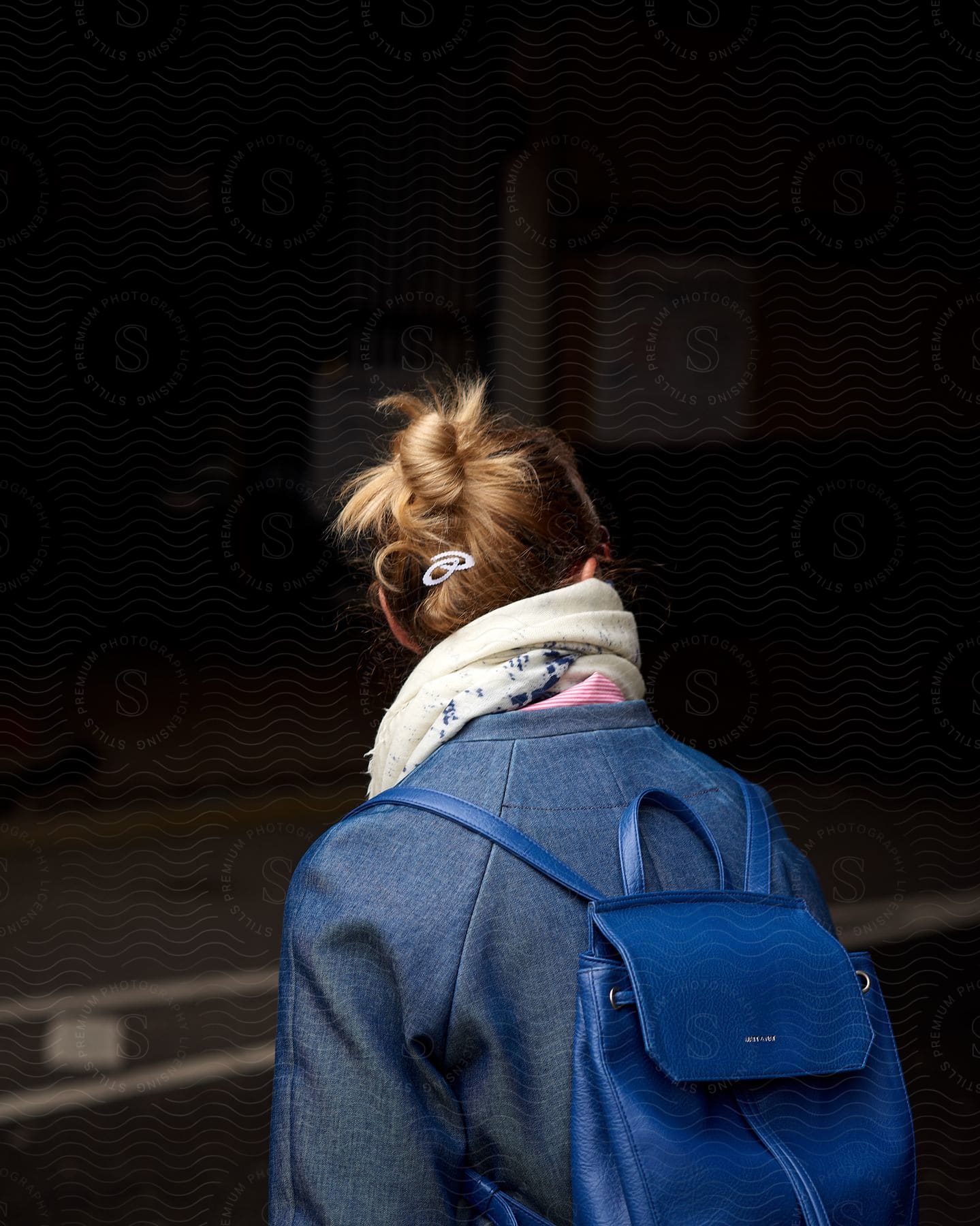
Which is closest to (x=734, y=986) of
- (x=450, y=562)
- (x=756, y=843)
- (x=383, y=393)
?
(x=756, y=843)

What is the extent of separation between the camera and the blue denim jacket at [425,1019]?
1127 millimetres

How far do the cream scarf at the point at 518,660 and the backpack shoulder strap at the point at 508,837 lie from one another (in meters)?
0.13

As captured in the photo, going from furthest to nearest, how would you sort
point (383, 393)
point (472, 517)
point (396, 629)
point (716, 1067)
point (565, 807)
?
point (383, 393)
point (396, 629)
point (472, 517)
point (565, 807)
point (716, 1067)

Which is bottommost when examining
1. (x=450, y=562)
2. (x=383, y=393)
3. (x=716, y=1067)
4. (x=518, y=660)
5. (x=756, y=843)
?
(x=716, y=1067)

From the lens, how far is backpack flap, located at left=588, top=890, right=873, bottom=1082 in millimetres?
1061

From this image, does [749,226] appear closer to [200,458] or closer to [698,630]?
[698,630]

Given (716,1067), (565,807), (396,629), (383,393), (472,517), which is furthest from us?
(383,393)

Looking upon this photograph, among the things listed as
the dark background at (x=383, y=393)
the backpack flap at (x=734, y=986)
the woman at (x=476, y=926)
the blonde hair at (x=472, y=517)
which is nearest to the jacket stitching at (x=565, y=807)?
the woman at (x=476, y=926)

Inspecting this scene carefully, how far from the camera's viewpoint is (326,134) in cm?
358

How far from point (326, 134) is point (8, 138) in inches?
36.7

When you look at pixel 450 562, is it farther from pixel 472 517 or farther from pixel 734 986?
pixel 734 986

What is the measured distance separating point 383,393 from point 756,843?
270cm

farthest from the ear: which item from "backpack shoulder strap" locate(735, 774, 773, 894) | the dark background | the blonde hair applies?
the dark background

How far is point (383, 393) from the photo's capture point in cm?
372
